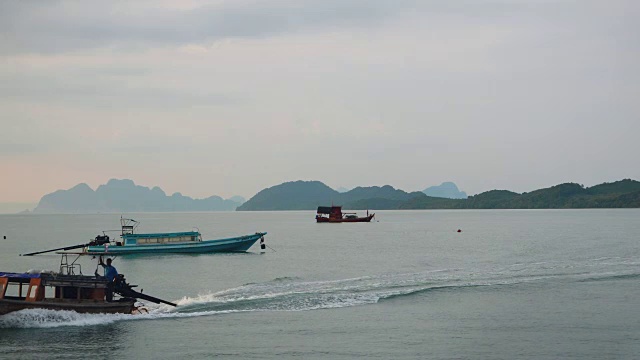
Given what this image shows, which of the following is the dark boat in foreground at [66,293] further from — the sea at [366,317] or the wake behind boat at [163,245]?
the wake behind boat at [163,245]

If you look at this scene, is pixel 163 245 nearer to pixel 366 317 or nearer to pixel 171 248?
pixel 171 248

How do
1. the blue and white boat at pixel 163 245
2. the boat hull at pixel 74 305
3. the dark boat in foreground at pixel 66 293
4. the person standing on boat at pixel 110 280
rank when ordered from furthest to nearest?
the blue and white boat at pixel 163 245 < the person standing on boat at pixel 110 280 < the dark boat in foreground at pixel 66 293 < the boat hull at pixel 74 305

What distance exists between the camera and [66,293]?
40.8 meters

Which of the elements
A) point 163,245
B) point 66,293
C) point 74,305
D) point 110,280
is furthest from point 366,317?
point 163,245

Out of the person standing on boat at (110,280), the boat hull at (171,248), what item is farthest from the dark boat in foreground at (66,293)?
the boat hull at (171,248)

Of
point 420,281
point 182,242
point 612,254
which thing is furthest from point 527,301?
point 182,242

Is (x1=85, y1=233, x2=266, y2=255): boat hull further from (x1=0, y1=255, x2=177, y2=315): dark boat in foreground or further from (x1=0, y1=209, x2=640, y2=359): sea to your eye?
(x1=0, y1=255, x2=177, y2=315): dark boat in foreground

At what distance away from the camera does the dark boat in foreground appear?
39.6 meters

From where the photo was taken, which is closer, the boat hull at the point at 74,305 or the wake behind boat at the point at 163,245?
the boat hull at the point at 74,305

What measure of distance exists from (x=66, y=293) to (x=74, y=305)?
1.11 metres

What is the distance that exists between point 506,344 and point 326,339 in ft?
31.3

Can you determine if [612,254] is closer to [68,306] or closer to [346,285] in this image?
[346,285]

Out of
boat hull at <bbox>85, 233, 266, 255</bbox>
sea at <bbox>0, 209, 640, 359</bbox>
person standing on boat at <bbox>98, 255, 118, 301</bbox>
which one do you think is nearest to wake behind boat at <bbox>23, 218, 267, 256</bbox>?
boat hull at <bbox>85, 233, 266, 255</bbox>

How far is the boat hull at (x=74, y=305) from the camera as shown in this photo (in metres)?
39.4
